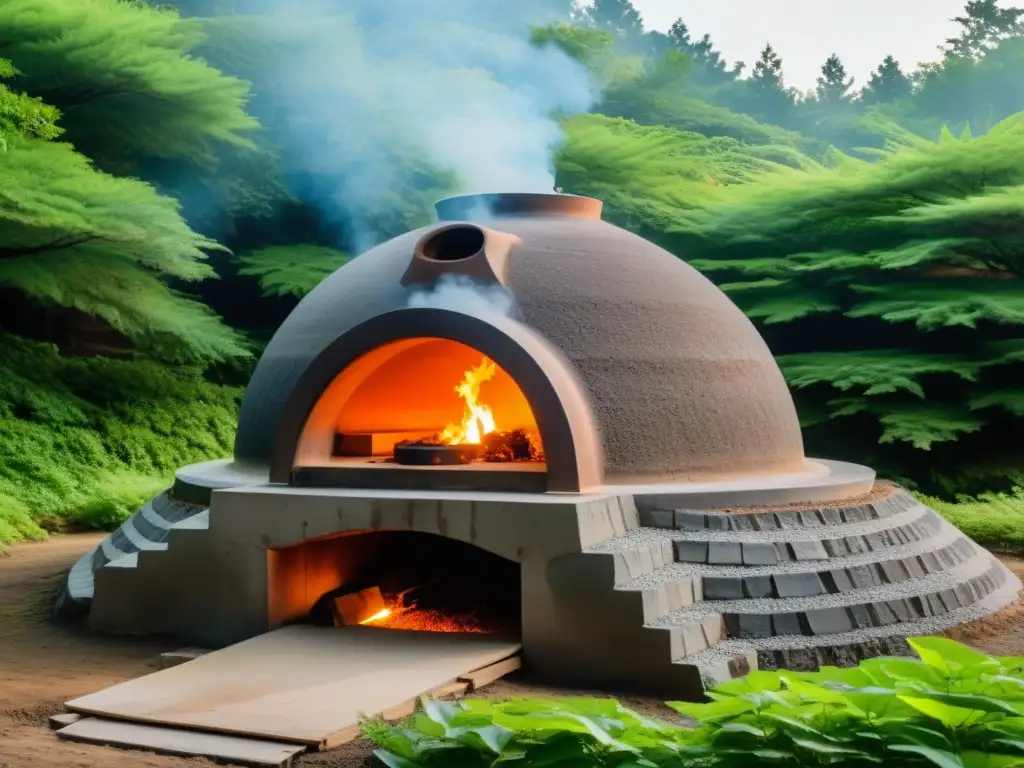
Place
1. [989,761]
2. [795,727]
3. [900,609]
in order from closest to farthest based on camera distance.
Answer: [989,761] < [795,727] < [900,609]

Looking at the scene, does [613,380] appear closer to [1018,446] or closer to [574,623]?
[574,623]

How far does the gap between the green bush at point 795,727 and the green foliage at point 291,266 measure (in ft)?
47.2

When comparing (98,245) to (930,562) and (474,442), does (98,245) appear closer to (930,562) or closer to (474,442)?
(474,442)

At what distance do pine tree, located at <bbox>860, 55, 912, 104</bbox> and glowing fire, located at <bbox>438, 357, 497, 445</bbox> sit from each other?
2818 centimetres

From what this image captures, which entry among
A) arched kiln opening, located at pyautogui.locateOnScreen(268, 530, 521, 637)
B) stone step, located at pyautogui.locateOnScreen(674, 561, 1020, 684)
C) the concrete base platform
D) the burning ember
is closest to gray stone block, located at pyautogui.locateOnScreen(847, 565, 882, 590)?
the concrete base platform

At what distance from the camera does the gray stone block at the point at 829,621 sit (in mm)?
6004

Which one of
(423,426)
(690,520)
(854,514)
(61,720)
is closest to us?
(61,720)

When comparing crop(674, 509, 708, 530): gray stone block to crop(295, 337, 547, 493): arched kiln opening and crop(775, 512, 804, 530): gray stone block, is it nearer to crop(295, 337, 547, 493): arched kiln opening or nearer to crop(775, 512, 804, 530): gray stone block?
crop(775, 512, 804, 530): gray stone block

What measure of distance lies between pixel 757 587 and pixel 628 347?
6.76 feet

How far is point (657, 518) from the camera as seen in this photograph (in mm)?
6527

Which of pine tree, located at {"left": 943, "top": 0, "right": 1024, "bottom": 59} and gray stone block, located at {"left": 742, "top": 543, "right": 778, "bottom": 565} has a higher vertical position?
pine tree, located at {"left": 943, "top": 0, "right": 1024, "bottom": 59}

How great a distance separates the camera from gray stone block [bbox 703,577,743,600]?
6.11m

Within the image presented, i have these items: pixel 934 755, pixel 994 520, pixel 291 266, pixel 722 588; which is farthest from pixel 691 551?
pixel 291 266

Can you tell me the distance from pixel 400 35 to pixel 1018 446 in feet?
44.7
